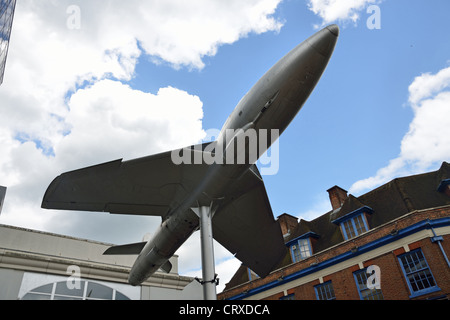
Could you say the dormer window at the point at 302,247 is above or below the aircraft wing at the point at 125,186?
above

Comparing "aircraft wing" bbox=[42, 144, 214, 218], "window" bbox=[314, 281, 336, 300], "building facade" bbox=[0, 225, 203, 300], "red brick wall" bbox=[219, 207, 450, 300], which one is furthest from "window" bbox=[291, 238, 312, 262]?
"aircraft wing" bbox=[42, 144, 214, 218]

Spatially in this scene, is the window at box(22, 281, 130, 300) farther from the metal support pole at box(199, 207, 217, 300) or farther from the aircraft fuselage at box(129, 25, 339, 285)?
the metal support pole at box(199, 207, 217, 300)

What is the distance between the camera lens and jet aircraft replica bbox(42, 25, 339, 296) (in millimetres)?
9438


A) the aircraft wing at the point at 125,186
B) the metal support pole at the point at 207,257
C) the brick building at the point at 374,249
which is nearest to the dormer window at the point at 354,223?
the brick building at the point at 374,249

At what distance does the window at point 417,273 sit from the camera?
56.2 ft

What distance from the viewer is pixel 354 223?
21.8 meters

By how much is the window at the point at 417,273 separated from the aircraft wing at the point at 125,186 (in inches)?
518

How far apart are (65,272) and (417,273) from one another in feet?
56.1

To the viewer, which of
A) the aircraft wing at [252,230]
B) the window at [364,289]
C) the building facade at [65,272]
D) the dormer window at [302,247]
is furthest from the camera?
the dormer window at [302,247]

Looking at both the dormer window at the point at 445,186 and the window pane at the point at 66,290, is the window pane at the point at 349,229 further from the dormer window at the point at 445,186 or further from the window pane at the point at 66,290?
the window pane at the point at 66,290

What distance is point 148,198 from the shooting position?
12.3m

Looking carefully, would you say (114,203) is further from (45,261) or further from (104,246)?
(104,246)

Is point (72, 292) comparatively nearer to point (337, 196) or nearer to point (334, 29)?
point (334, 29)
